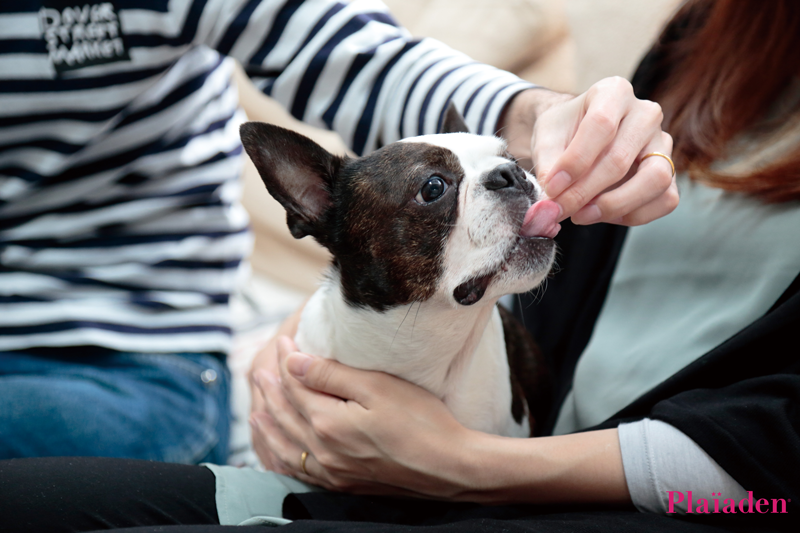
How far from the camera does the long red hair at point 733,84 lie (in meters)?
1.43

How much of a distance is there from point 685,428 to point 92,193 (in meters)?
1.57

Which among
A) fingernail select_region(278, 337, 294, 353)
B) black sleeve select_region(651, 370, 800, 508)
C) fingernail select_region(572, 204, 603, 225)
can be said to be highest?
fingernail select_region(572, 204, 603, 225)

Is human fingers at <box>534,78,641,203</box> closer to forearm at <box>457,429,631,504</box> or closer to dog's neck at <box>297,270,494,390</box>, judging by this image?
dog's neck at <box>297,270,494,390</box>

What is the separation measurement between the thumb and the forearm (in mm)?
260

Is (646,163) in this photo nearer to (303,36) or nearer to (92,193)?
(303,36)

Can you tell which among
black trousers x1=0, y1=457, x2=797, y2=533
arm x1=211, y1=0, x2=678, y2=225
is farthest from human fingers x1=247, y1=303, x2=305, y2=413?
arm x1=211, y1=0, x2=678, y2=225

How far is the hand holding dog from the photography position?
43.8 inches

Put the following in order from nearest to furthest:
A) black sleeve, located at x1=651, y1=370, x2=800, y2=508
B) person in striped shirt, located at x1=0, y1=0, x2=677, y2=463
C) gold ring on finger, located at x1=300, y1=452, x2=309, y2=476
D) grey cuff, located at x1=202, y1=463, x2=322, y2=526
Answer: black sleeve, located at x1=651, y1=370, x2=800, y2=508, grey cuff, located at x1=202, y1=463, x2=322, y2=526, gold ring on finger, located at x1=300, y1=452, x2=309, y2=476, person in striped shirt, located at x1=0, y1=0, x2=677, y2=463

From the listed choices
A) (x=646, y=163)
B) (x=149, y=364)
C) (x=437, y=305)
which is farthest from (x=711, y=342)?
(x=149, y=364)

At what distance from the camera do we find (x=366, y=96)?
1678mm

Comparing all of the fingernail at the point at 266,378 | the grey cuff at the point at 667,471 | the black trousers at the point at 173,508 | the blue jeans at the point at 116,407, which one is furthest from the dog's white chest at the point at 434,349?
the blue jeans at the point at 116,407

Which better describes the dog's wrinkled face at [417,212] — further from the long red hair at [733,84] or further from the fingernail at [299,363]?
the long red hair at [733,84]

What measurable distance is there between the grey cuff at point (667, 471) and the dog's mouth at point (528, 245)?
0.36 metres

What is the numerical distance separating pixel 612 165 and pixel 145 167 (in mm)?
1276
